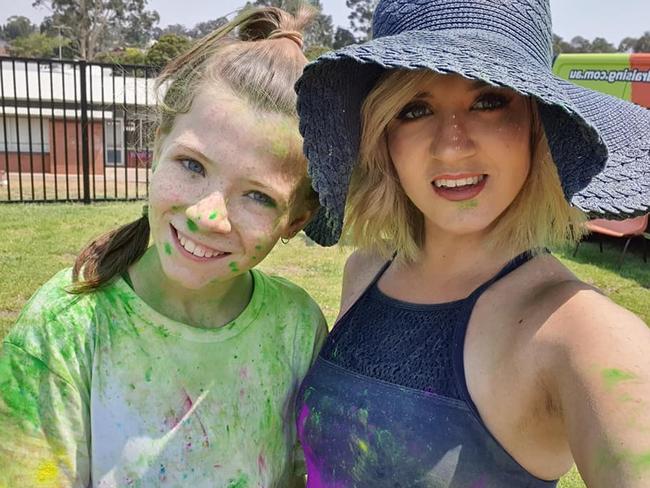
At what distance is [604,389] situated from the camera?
43.2 inches

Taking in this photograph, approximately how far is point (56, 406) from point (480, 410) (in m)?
0.85

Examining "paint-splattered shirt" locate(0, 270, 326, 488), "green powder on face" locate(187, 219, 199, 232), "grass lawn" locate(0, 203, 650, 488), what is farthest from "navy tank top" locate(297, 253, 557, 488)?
"grass lawn" locate(0, 203, 650, 488)

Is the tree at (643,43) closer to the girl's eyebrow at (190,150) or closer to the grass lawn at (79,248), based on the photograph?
the grass lawn at (79,248)

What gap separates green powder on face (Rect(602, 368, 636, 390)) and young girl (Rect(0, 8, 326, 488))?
75 cm

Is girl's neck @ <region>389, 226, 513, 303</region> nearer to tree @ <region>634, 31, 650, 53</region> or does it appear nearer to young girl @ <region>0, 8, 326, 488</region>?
young girl @ <region>0, 8, 326, 488</region>

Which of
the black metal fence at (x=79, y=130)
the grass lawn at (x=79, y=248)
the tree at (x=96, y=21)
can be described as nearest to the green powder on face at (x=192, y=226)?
the black metal fence at (x=79, y=130)

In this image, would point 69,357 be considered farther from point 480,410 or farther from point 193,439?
point 480,410

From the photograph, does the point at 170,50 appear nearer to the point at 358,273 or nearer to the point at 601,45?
the point at 358,273

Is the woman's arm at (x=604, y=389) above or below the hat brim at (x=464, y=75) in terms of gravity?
below

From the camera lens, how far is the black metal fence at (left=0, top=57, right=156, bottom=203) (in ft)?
10.4

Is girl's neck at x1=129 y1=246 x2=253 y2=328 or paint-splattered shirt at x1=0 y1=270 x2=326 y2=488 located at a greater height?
girl's neck at x1=129 y1=246 x2=253 y2=328

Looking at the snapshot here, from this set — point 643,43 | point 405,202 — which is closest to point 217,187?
point 405,202

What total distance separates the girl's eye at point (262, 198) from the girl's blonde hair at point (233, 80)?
0.09 meters

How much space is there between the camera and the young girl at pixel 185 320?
1.30 meters
